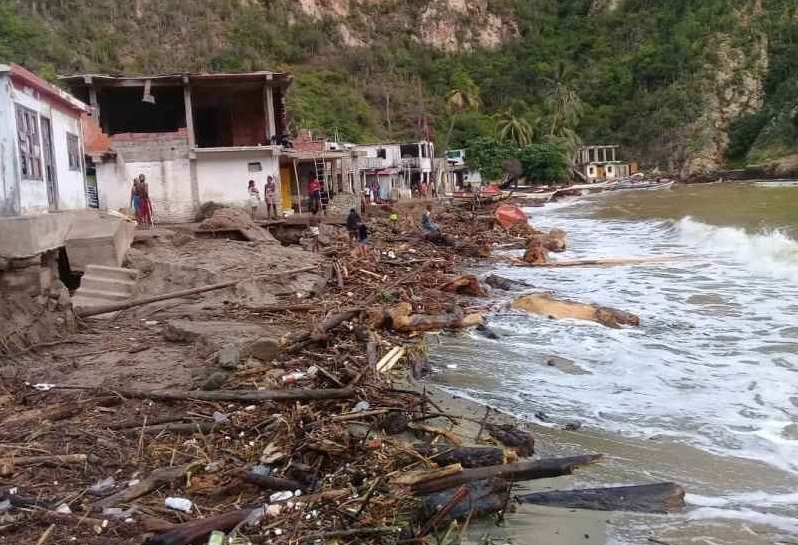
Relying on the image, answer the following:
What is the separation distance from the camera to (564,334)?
10.8 meters

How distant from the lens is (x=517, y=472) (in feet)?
17.3

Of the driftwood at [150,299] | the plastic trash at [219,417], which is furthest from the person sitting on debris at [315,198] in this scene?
the plastic trash at [219,417]

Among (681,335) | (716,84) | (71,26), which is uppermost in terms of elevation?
(71,26)

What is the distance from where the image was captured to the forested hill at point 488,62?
79.4 meters

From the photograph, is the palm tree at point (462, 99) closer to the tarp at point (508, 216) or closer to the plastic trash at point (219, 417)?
the tarp at point (508, 216)

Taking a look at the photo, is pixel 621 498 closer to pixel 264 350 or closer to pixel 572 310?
pixel 264 350

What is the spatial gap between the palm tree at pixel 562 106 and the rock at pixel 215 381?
79433 mm

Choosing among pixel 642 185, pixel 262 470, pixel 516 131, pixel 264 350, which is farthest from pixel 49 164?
pixel 516 131

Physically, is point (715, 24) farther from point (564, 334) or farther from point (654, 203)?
point (564, 334)

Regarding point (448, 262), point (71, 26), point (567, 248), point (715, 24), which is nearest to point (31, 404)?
point (448, 262)

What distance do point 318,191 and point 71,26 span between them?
211ft

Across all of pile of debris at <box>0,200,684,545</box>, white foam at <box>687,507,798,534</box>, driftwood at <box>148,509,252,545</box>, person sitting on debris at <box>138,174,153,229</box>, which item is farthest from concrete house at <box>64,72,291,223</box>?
white foam at <box>687,507,798,534</box>

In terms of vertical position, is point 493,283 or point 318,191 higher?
point 318,191

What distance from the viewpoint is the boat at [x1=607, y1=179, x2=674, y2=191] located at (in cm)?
7059
